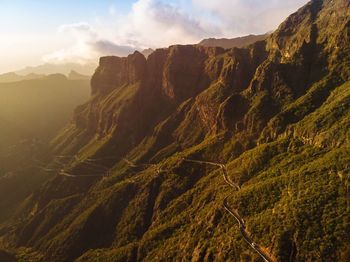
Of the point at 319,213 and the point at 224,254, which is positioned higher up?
the point at 319,213

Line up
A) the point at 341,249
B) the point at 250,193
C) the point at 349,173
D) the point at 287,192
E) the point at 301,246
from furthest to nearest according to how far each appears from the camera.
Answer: the point at 250,193 < the point at 287,192 < the point at 349,173 < the point at 301,246 < the point at 341,249

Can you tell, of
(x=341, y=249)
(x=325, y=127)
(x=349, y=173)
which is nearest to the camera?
(x=341, y=249)

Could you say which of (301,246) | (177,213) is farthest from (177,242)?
(301,246)

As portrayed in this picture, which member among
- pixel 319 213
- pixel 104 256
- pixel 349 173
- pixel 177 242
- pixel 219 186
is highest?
pixel 349 173

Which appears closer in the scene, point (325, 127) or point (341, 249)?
point (341, 249)

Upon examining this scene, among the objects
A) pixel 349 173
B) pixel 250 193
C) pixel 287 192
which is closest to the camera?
pixel 349 173

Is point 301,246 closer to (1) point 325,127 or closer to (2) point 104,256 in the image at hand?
(1) point 325,127

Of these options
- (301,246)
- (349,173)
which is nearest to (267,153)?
(349,173)

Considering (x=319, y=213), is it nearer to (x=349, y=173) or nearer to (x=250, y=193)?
(x=349, y=173)

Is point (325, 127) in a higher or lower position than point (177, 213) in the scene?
higher
